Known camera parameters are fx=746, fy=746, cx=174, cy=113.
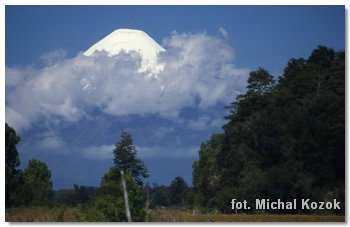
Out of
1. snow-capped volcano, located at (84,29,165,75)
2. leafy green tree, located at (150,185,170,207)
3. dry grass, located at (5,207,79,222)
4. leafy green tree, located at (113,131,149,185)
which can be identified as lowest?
dry grass, located at (5,207,79,222)

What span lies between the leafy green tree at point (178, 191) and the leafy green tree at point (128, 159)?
99cm

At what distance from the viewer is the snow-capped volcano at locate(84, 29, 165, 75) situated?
59.0 feet

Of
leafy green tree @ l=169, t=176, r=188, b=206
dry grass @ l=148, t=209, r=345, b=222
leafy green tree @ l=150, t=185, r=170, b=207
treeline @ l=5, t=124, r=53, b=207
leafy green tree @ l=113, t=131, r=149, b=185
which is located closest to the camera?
dry grass @ l=148, t=209, r=345, b=222

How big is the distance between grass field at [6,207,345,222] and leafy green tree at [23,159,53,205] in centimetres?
107

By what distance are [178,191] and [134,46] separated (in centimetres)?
554

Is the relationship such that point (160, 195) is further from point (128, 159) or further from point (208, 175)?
point (208, 175)

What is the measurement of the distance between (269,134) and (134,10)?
19.7 ft

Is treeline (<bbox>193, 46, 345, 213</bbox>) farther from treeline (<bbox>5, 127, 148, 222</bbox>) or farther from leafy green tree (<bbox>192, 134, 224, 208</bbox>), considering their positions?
treeline (<bbox>5, 127, 148, 222</bbox>)

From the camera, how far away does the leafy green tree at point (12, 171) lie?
18.0 m

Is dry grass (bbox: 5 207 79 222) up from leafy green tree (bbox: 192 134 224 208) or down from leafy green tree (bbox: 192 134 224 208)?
down

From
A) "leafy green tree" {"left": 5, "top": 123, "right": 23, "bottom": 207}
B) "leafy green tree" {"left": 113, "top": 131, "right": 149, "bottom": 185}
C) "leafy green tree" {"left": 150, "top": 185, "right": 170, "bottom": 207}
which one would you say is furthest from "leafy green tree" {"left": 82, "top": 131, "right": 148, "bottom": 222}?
"leafy green tree" {"left": 5, "top": 123, "right": 23, "bottom": 207}

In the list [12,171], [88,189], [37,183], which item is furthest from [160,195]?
[12,171]

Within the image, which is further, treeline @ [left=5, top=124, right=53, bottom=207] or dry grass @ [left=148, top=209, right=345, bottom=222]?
treeline @ [left=5, top=124, right=53, bottom=207]
